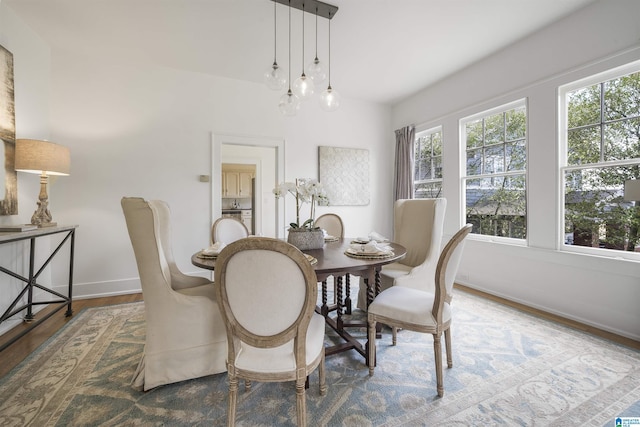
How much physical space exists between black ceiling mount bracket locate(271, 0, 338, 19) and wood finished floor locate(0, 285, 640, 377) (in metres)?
3.40

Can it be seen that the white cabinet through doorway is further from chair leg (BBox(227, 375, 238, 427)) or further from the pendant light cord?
chair leg (BBox(227, 375, 238, 427))

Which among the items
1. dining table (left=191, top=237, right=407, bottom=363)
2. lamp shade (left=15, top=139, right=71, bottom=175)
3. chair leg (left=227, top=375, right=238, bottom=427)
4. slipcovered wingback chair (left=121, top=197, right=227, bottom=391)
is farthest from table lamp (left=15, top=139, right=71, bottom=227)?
chair leg (left=227, top=375, right=238, bottom=427)

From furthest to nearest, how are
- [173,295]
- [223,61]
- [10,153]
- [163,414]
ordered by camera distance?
[223,61] → [10,153] → [173,295] → [163,414]

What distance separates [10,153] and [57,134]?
79 centimetres

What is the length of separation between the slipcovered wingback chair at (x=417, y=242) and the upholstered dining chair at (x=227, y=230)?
1394 millimetres

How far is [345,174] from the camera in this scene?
14.9 ft

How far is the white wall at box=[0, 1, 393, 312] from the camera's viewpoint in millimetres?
3072

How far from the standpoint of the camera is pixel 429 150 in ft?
14.3

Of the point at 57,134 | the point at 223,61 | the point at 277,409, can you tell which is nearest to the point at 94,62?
the point at 57,134

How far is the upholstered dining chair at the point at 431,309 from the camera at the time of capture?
1.52 meters

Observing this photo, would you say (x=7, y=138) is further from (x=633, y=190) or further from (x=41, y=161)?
(x=633, y=190)

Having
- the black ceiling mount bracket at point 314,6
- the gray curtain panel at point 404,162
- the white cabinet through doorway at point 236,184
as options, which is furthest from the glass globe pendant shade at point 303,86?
the white cabinet through doorway at point 236,184

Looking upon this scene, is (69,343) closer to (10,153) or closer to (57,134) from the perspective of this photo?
(10,153)

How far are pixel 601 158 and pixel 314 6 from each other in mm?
2946
